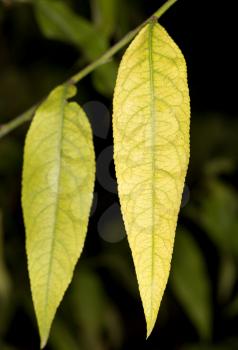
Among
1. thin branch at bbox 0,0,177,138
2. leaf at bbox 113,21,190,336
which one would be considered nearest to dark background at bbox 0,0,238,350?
thin branch at bbox 0,0,177,138

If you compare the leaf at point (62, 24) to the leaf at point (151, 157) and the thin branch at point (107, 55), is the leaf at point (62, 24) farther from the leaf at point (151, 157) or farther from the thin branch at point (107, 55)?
the leaf at point (151, 157)

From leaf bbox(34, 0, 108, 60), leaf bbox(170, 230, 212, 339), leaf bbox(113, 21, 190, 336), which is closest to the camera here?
leaf bbox(113, 21, 190, 336)

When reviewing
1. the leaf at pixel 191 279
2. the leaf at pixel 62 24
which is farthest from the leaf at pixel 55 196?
the leaf at pixel 191 279

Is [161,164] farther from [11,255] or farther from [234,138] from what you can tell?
[234,138]

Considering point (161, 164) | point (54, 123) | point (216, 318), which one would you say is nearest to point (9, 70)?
point (216, 318)

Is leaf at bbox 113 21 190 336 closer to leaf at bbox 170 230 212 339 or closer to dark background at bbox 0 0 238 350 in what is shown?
dark background at bbox 0 0 238 350

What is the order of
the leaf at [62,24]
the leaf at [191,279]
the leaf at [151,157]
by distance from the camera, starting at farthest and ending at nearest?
the leaf at [191,279] < the leaf at [62,24] < the leaf at [151,157]
